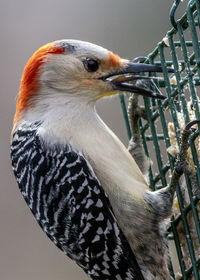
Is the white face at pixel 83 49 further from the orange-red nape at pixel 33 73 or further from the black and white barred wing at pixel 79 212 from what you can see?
the black and white barred wing at pixel 79 212

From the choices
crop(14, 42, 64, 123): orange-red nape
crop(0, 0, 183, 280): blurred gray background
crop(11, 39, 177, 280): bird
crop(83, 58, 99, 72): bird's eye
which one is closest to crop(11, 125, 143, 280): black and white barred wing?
crop(11, 39, 177, 280): bird

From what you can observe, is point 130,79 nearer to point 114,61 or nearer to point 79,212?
point 114,61

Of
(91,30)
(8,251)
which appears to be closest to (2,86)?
(91,30)

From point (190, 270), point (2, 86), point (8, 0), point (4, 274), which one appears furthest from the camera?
point (8, 0)

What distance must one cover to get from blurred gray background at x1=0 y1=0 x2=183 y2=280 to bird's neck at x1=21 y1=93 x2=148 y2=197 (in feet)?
9.80

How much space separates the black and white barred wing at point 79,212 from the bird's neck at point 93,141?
0.07 m

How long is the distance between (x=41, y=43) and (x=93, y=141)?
14.6 ft

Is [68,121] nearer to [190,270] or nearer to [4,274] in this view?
[190,270]

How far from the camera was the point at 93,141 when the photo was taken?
4211mm

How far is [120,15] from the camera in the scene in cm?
832

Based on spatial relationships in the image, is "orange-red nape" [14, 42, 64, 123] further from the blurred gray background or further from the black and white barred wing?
the blurred gray background

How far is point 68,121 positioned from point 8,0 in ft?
16.9

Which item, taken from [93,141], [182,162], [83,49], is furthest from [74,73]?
[182,162]

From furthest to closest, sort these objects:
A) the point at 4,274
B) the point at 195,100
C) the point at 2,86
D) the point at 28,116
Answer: the point at 2,86 < the point at 4,274 < the point at 28,116 < the point at 195,100
